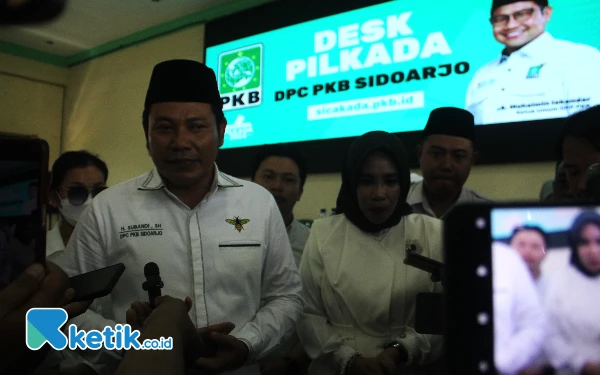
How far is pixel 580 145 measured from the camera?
1.03 meters

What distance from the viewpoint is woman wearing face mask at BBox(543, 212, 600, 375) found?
13.0 inches

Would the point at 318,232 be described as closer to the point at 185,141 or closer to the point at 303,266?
the point at 303,266

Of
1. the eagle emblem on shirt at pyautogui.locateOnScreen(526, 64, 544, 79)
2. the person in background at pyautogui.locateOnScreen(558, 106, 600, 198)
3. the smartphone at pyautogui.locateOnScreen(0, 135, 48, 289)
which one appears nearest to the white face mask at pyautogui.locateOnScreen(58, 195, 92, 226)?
the smartphone at pyautogui.locateOnScreen(0, 135, 48, 289)

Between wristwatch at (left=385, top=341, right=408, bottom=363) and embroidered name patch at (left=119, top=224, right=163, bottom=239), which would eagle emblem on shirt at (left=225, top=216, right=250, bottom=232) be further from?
wristwatch at (left=385, top=341, right=408, bottom=363)

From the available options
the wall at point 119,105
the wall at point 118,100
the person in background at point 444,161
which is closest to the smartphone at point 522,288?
the person in background at point 444,161

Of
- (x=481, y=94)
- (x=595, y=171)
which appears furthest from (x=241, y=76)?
(x=595, y=171)

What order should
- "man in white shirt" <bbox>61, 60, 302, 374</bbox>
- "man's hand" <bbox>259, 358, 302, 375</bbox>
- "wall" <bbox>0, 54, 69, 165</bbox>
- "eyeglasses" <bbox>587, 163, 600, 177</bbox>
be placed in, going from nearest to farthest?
1. "eyeglasses" <bbox>587, 163, 600, 177</bbox>
2. "man in white shirt" <bbox>61, 60, 302, 374</bbox>
3. "man's hand" <bbox>259, 358, 302, 375</bbox>
4. "wall" <bbox>0, 54, 69, 165</bbox>

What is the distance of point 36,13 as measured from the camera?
4.24 meters

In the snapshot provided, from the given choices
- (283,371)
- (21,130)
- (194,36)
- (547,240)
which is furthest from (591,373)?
(21,130)

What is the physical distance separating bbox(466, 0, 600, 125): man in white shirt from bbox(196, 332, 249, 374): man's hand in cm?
202

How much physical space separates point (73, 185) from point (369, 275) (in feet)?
4.22

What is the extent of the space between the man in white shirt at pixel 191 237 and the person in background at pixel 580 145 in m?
0.74

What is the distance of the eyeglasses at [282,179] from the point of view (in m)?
2.09

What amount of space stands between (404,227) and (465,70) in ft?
4.91
